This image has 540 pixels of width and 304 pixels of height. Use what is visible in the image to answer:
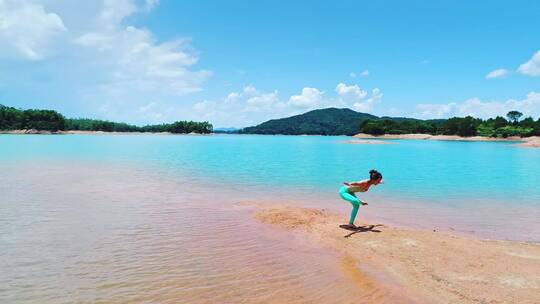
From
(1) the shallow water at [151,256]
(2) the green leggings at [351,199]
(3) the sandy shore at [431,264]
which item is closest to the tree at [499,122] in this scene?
(3) the sandy shore at [431,264]

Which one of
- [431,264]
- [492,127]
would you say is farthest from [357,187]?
[492,127]

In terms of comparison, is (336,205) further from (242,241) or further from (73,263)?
(73,263)

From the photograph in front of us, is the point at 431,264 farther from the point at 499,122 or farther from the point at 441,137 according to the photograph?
the point at 499,122

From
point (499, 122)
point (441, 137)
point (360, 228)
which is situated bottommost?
point (360, 228)

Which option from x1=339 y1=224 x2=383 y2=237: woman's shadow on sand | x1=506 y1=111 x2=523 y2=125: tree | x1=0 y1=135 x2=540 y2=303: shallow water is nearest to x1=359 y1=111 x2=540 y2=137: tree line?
x1=506 y1=111 x2=523 y2=125: tree

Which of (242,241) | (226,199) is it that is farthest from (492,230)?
(226,199)

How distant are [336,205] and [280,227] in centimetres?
544

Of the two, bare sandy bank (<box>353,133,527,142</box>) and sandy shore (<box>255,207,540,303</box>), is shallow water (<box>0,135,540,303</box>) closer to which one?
sandy shore (<box>255,207,540,303</box>)

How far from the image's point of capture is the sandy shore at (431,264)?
24.7ft

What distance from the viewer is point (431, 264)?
30.3 ft

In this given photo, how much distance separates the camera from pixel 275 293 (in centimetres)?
746

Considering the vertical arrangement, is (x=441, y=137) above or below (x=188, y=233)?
above

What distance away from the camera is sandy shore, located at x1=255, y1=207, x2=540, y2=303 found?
753 centimetres

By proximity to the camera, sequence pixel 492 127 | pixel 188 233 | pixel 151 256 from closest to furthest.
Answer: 1. pixel 151 256
2. pixel 188 233
3. pixel 492 127
